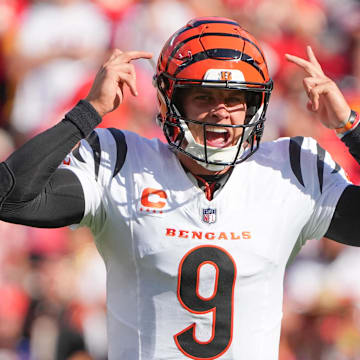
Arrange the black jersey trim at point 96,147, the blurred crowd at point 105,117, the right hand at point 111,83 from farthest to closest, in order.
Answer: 1. the blurred crowd at point 105,117
2. the black jersey trim at point 96,147
3. the right hand at point 111,83

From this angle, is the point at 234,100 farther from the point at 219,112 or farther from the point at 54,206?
the point at 54,206

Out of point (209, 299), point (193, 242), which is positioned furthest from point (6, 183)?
point (209, 299)

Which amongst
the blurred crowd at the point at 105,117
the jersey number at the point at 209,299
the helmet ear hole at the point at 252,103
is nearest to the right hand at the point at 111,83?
the helmet ear hole at the point at 252,103

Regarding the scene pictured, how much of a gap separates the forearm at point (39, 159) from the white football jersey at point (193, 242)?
139 mm

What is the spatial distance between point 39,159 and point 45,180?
0.06 meters

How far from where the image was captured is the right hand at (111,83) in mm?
1868

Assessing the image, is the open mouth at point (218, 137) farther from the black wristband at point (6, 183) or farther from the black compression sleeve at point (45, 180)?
the black wristband at point (6, 183)

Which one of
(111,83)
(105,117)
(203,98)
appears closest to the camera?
(111,83)

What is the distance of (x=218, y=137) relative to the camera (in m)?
1.94

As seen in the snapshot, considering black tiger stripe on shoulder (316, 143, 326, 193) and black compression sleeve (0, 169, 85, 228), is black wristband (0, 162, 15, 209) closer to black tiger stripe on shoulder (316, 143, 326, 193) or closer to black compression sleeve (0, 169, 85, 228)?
black compression sleeve (0, 169, 85, 228)

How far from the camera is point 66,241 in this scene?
3828 millimetres

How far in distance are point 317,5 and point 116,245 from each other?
3.42 metres

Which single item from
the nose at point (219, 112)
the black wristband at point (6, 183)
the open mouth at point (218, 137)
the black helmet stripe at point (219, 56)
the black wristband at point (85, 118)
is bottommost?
the black wristband at point (6, 183)

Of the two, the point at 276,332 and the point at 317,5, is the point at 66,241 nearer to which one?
the point at 276,332
